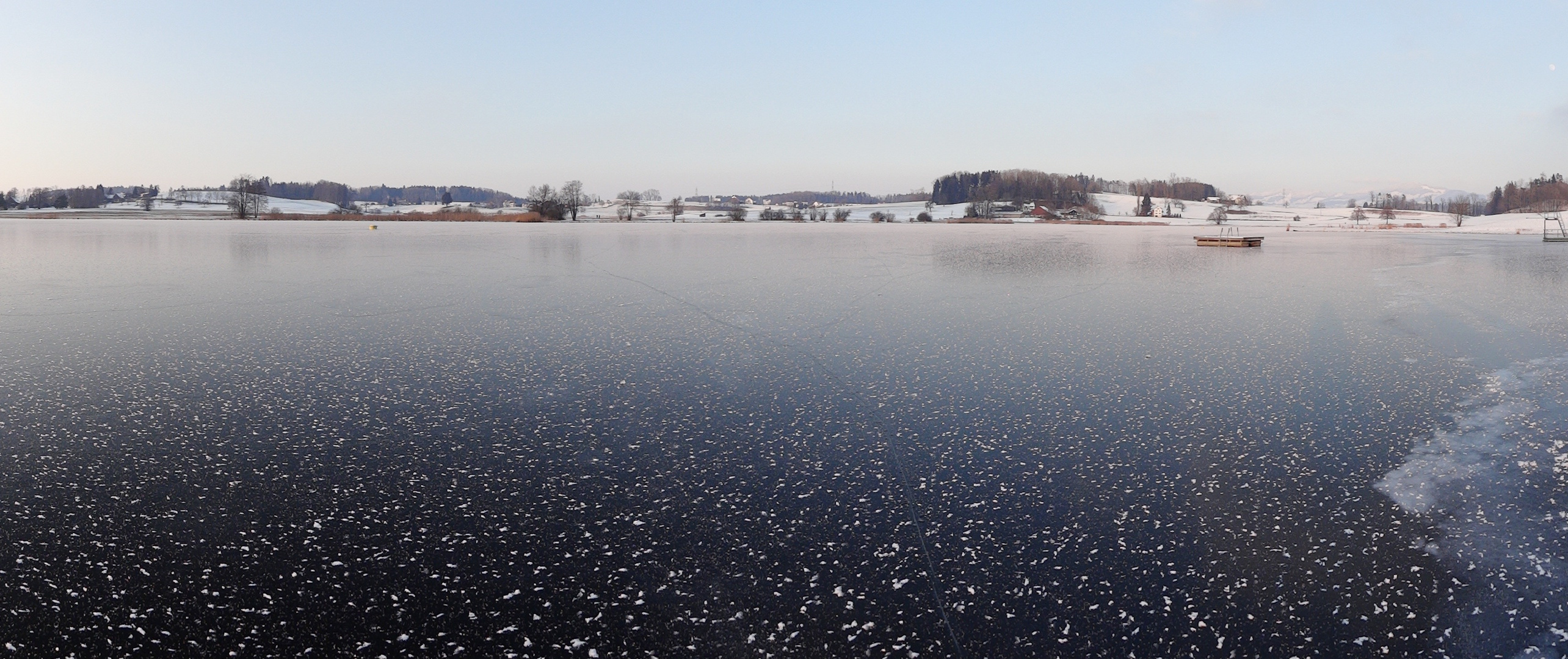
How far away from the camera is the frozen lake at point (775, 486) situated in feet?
9.78

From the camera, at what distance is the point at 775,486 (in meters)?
4.34

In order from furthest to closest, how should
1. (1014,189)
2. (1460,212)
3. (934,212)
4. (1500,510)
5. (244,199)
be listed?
1. (1014,189)
2. (934,212)
3. (1460,212)
4. (244,199)
5. (1500,510)

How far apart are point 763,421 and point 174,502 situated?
3.09 metres

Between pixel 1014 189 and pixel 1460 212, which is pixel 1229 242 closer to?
pixel 1460 212

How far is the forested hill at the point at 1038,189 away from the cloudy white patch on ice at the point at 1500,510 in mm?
136145

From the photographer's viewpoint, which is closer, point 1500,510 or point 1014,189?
point 1500,510

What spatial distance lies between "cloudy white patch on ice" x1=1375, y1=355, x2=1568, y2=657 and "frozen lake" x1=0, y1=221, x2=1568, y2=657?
22mm

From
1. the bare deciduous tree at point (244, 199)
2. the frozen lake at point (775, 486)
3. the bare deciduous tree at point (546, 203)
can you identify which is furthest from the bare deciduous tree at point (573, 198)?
the frozen lake at point (775, 486)

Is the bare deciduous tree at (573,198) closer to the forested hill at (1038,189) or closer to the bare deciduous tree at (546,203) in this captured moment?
the bare deciduous tree at (546,203)

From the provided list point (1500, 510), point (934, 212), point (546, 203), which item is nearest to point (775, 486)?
point (1500, 510)

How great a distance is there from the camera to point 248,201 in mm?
83062

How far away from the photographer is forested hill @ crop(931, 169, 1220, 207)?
147m

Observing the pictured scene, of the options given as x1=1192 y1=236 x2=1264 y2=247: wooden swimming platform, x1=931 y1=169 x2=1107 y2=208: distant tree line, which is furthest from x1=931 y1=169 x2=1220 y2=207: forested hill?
x1=1192 y1=236 x2=1264 y2=247: wooden swimming platform

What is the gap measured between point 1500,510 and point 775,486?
3382mm
